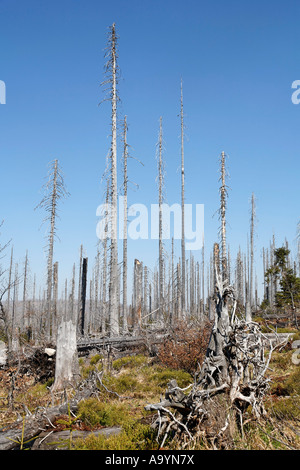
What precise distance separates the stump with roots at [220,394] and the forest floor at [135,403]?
17 cm

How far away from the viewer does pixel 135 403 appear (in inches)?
377

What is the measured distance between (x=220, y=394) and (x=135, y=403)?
171 inches

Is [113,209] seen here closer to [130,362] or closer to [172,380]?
[130,362]

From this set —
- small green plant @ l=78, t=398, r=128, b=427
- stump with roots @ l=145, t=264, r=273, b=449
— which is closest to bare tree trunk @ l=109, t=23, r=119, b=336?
small green plant @ l=78, t=398, r=128, b=427

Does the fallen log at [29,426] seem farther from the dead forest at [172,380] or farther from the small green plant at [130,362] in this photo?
the small green plant at [130,362]

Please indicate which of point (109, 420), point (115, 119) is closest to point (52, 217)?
point (115, 119)

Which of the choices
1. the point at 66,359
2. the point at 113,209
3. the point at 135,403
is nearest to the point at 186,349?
the point at 135,403

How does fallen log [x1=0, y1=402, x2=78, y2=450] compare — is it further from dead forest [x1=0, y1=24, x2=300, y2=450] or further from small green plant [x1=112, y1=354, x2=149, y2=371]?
small green plant [x1=112, y1=354, x2=149, y2=371]

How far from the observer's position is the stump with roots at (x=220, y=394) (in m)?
5.45

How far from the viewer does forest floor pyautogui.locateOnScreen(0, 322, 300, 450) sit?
579 cm

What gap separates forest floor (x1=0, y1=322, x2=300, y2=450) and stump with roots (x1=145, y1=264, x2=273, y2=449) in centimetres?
17

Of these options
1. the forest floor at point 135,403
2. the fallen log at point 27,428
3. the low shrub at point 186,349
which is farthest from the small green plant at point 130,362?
the fallen log at point 27,428
